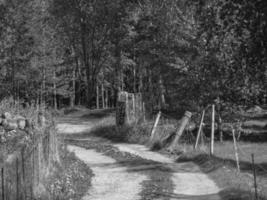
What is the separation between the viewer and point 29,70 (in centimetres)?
5275

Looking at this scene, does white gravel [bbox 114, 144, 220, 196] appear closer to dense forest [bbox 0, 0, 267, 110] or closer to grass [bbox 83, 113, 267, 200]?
grass [bbox 83, 113, 267, 200]

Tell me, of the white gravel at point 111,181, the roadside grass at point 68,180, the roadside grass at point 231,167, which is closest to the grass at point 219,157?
the roadside grass at point 231,167

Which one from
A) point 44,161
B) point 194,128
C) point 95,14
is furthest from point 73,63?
point 44,161

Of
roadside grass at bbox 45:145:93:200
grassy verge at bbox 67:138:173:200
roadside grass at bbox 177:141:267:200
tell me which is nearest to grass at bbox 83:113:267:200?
roadside grass at bbox 177:141:267:200

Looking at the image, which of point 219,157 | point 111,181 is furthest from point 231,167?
point 111,181

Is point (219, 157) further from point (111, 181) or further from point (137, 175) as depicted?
point (111, 181)

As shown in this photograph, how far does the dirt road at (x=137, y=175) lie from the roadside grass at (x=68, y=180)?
0.85ft

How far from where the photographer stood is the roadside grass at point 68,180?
1444 cm

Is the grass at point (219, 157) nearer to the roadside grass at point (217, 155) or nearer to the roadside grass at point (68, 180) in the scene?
the roadside grass at point (217, 155)

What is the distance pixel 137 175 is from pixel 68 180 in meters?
3.34

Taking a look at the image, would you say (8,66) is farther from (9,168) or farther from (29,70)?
(9,168)

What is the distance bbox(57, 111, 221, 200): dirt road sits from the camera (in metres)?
15.5

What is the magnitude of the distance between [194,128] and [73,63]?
42.2m

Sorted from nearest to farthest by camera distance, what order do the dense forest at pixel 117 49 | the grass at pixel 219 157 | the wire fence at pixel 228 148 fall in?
the grass at pixel 219 157 < the wire fence at pixel 228 148 < the dense forest at pixel 117 49
